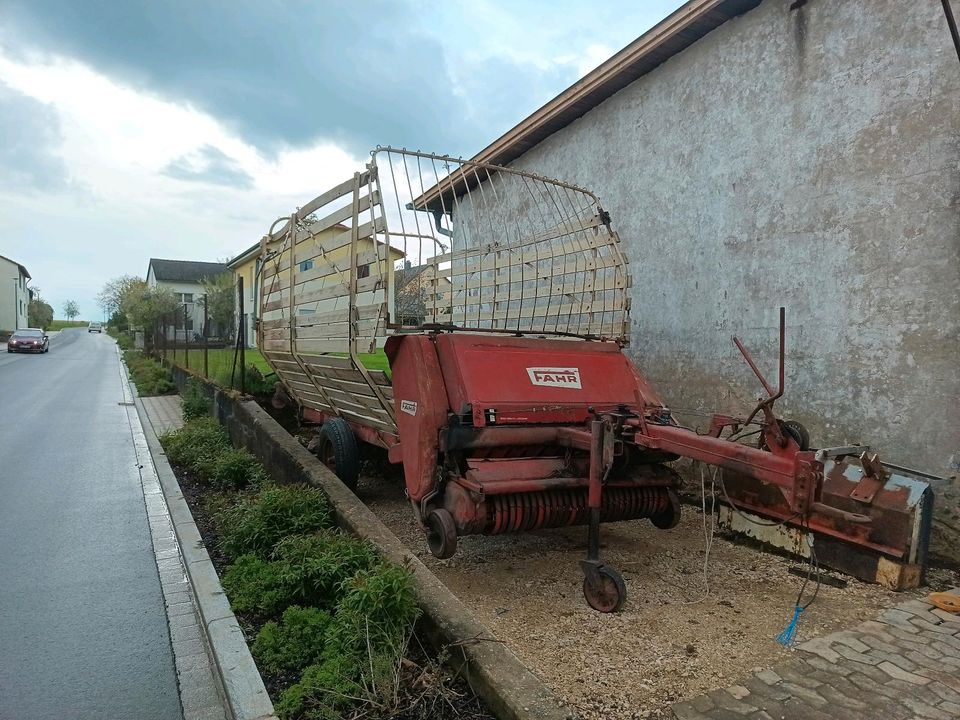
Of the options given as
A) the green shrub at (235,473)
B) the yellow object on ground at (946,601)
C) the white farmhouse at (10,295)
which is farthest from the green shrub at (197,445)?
the white farmhouse at (10,295)

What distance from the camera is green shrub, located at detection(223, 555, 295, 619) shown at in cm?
368

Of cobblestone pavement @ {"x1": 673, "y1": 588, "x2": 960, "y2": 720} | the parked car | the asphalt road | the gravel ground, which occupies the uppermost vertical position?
the parked car

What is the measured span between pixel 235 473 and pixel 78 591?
242cm

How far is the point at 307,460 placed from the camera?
5949 mm

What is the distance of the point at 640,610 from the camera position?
12.5ft

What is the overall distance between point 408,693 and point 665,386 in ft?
16.3

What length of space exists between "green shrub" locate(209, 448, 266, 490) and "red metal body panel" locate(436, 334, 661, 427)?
3.28 meters

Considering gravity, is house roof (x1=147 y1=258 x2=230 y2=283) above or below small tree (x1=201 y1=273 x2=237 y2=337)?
above

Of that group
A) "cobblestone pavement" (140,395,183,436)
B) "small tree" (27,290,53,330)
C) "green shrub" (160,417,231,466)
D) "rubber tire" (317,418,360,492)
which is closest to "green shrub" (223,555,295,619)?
"rubber tire" (317,418,360,492)

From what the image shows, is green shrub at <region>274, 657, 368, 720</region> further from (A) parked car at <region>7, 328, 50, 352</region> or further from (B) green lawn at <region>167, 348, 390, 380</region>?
(A) parked car at <region>7, 328, 50, 352</region>

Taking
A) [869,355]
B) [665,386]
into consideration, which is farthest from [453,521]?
[665,386]

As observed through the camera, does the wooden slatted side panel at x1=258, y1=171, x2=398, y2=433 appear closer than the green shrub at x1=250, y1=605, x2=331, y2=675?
No

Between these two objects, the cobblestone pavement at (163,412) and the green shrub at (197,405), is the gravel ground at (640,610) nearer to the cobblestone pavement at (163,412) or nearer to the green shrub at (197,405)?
the green shrub at (197,405)

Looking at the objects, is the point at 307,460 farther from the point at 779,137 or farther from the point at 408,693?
the point at 779,137
